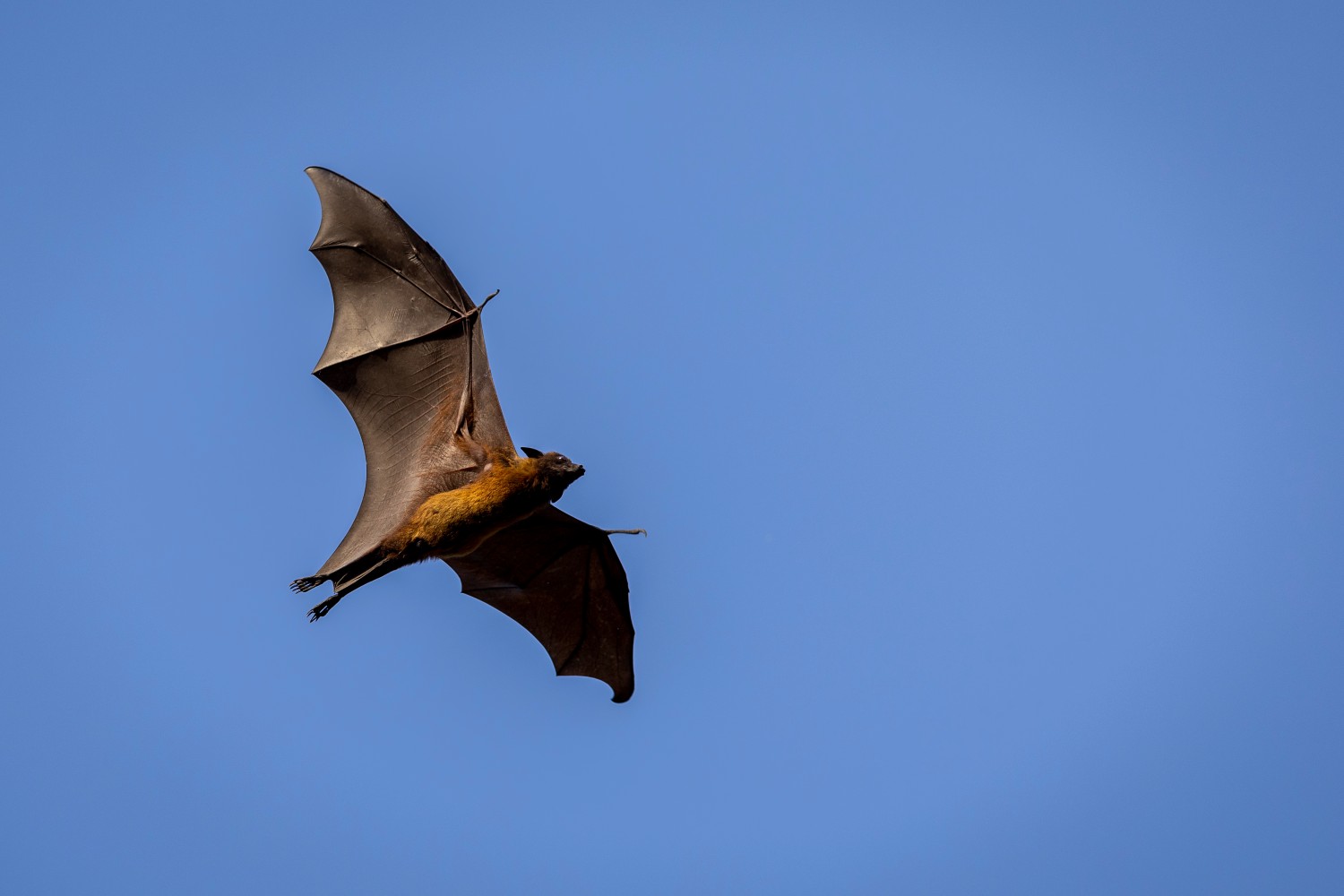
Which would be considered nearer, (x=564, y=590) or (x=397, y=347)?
(x=397, y=347)

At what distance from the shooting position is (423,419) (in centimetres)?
868

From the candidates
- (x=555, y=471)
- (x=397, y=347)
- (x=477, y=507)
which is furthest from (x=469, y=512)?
(x=397, y=347)

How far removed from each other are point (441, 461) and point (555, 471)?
3.61ft

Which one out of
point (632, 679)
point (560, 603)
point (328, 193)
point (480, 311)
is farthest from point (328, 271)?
point (632, 679)

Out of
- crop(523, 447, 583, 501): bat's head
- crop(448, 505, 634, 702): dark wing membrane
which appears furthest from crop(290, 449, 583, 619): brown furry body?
crop(448, 505, 634, 702): dark wing membrane

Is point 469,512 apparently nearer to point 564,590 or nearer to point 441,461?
point 441,461

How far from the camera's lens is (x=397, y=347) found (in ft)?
28.6

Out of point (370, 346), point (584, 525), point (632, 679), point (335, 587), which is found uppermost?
point (370, 346)

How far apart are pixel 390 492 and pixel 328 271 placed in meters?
1.83

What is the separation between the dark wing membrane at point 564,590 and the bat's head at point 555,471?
997mm

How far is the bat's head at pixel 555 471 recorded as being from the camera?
7.79 m

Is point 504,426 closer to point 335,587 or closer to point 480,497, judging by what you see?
point 480,497

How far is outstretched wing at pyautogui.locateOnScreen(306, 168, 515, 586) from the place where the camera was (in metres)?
8.53

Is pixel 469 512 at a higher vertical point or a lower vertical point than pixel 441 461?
lower
